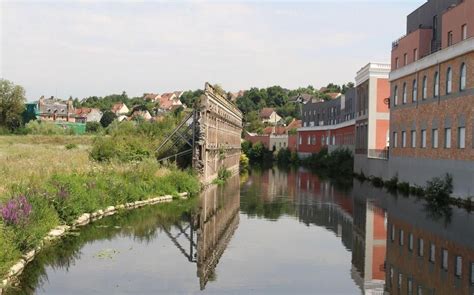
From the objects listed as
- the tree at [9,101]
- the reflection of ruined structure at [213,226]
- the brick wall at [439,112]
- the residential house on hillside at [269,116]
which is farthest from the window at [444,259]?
the residential house on hillside at [269,116]

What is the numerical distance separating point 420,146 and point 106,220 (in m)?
22.3

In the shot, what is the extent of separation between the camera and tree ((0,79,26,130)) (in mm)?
94375

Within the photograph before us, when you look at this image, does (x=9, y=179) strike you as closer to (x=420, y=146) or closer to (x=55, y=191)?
(x=55, y=191)

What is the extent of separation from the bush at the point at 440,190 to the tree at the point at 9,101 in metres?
79.3

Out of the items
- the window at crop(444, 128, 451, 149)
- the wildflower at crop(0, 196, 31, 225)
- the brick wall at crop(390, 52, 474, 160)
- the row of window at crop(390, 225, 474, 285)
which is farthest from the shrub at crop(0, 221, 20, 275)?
the window at crop(444, 128, 451, 149)

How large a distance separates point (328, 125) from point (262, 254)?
67.9 metres

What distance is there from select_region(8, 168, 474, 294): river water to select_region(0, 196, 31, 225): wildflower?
1.03 metres

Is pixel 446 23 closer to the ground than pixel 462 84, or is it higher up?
higher up

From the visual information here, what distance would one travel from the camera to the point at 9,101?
9456cm

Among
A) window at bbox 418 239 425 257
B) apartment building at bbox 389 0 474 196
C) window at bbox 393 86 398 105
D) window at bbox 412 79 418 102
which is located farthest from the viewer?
window at bbox 393 86 398 105

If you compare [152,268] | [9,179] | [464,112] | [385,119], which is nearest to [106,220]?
[9,179]

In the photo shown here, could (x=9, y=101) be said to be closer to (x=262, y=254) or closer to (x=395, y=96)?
(x=395, y=96)

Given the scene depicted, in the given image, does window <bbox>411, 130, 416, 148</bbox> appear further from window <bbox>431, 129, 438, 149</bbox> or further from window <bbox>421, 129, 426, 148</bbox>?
window <bbox>431, 129, 438, 149</bbox>

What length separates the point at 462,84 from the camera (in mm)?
29109
